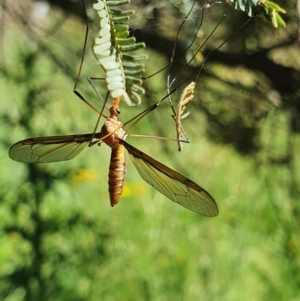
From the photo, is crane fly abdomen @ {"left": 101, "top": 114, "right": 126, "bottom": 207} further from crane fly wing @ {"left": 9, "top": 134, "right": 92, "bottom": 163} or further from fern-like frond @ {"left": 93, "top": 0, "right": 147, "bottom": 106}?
fern-like frond @ {"left": 93, "top": 0, "right": 147, "bottom": 106}

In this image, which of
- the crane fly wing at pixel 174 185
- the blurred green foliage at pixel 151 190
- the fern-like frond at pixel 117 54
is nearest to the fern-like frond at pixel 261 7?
the fern-like frond at pixel 117 54

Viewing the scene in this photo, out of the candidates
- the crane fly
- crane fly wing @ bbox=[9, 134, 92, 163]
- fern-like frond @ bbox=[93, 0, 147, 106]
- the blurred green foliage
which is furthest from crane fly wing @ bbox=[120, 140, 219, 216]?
the blurred green foliage

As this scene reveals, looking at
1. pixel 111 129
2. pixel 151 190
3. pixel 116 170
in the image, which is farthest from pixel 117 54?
pixel 151 190

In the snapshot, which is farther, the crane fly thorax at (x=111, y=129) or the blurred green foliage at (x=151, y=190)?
the blurred green foliage at (x=151, y=190)

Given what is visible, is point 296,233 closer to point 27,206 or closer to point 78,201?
point 78,201

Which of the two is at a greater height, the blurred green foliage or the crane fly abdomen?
the crane fly abdomen

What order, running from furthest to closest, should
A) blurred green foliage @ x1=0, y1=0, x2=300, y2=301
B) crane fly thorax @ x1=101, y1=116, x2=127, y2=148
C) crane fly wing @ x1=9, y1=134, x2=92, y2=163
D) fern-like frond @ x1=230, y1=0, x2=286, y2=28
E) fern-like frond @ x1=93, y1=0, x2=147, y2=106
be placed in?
blurred green foliage @ x1=0, y1=0, x2=300, y2=301
crane fly wing @ x1=9, y1=134, x2=92, y2=163
crane fly thorax @ x1=101, y1=116, x2=127, y2=148
fern-like frond @ x1=230, y1=0, x2=286, y2=28
fern-like frond @ x1=93, y1=0, x2=147, y2=106

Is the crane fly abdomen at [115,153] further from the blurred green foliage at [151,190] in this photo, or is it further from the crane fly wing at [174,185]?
the blurred green foliage at [151,190]
